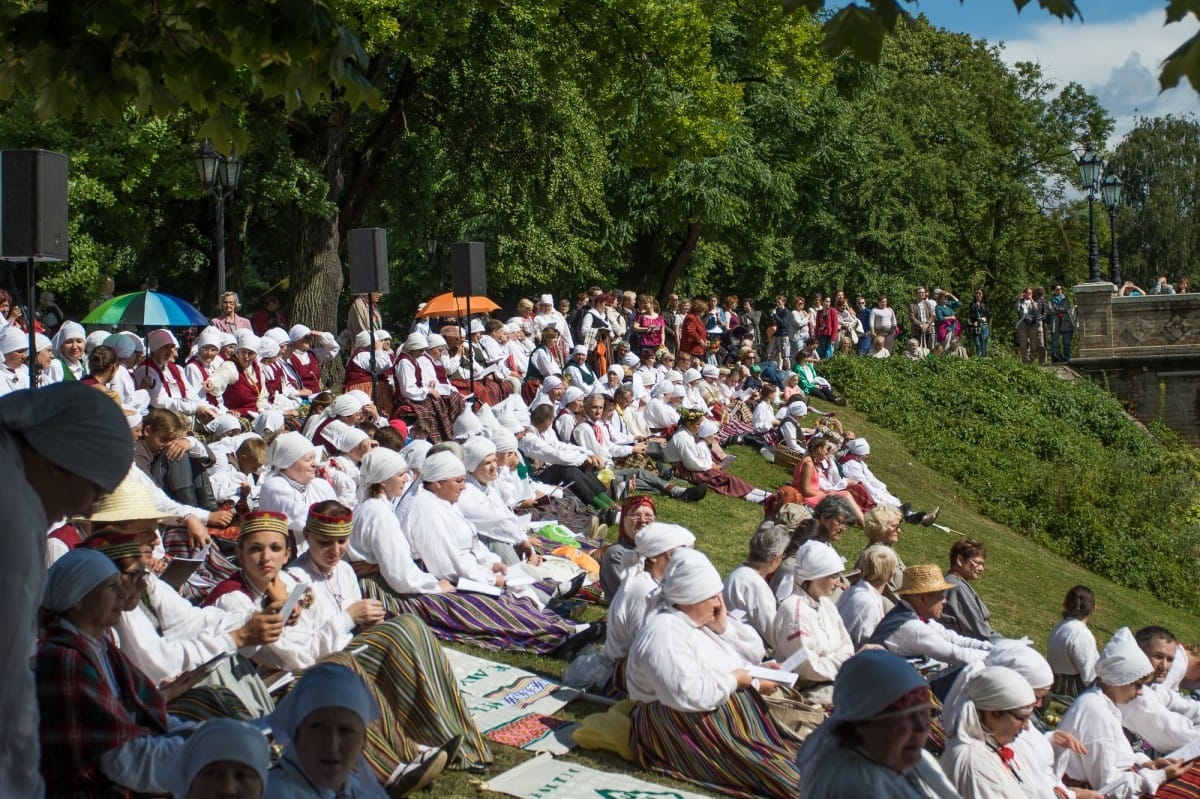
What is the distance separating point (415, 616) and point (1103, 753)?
12.5 feet

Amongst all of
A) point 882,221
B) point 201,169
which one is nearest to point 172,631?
point 201,169

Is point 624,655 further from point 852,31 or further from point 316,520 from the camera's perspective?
point 852,31

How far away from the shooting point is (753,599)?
28.4 feet

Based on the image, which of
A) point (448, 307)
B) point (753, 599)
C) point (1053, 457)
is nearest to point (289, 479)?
point (753, 599)

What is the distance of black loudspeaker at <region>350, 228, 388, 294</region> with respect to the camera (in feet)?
48.4

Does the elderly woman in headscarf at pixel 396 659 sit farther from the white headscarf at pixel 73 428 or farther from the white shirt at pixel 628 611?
the white headscarf at pixel 73 428

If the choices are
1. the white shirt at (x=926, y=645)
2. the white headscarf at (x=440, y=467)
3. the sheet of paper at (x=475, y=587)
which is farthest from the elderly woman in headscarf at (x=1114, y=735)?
the white headscarf at (x=440, y=467)

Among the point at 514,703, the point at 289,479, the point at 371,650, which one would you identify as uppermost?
the point at 289,479

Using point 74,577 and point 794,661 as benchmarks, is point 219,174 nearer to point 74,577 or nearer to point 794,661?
point 794,661

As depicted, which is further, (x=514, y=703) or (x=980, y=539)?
(x=980, y=539)

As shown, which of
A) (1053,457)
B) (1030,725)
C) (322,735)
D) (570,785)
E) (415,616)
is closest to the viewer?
(322,735)

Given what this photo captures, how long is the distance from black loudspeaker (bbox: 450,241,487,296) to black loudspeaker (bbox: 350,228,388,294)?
153 cm

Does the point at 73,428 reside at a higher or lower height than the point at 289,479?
higher

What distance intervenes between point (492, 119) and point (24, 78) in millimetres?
18888
